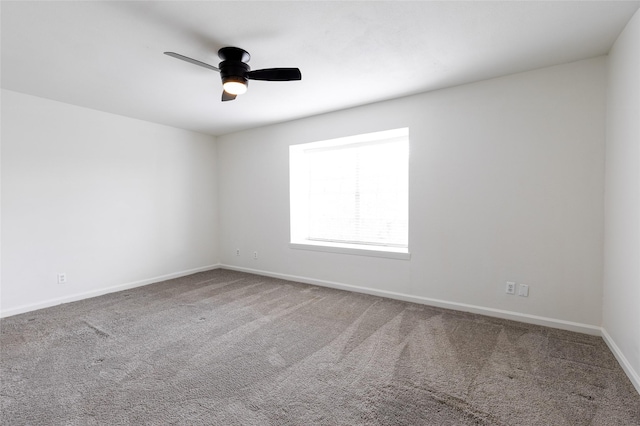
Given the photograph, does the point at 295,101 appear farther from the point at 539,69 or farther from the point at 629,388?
the point at 629,388

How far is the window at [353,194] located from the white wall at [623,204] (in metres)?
1.85

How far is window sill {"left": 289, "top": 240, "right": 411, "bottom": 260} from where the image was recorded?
12.2ft

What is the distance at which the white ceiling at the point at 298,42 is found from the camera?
1.98m

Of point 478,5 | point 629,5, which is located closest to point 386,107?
point 478,5

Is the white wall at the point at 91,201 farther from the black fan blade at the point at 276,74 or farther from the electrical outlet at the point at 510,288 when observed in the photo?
the electrical outlet at the point at 510,288

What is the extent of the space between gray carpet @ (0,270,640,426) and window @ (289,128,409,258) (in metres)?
1.09

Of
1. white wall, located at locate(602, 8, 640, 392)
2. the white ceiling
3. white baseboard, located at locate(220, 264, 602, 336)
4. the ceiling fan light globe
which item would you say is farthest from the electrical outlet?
the ceiling fan light globe

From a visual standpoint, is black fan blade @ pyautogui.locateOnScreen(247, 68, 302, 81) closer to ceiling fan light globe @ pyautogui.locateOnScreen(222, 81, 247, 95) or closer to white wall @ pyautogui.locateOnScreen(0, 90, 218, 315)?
ceiling fan light globe @ pyautogui.locateOnScreen(222, 81, 247, 95)

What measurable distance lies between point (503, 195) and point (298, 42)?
249 centimetres

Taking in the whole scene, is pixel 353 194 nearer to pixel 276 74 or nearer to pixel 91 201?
pixel 276 74

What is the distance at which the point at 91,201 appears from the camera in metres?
4.01

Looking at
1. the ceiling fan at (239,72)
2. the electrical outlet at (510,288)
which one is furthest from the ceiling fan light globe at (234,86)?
the electrical outlet at (510,288)

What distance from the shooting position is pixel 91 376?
7.01 feet

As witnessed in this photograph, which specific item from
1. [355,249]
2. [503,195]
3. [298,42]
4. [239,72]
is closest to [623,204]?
[503,195]
